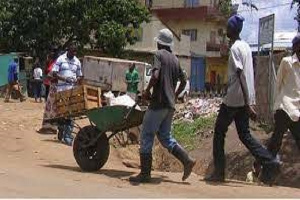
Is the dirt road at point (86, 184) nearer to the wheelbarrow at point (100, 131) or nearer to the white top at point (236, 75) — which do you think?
the wheelbarrow at point (100, 131)

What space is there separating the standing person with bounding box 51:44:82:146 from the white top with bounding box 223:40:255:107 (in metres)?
4.62

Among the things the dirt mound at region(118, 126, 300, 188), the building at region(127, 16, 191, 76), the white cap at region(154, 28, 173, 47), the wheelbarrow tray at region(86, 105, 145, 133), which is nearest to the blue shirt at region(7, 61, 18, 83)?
the dirt mound at region(118, 126, 300, 188)

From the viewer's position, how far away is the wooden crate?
10133 mm

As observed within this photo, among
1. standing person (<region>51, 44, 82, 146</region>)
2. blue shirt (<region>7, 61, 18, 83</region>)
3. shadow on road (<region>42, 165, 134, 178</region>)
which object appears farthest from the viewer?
blue shirt (<region>7, 61, 18, 83</region>)

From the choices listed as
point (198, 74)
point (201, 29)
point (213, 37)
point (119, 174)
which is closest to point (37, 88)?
point (119, 174)

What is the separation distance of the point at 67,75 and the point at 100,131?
339cm

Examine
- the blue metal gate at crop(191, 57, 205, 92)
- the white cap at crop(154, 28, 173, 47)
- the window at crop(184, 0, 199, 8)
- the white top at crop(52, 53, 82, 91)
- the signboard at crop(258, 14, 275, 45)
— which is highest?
the window at crop(184, 0, 199, 8)

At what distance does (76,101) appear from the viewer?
1022cm

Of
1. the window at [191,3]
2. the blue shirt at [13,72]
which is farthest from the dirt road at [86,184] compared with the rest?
the window at [191,3]

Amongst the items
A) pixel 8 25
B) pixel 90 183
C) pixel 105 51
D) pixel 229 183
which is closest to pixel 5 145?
pixel 90 183

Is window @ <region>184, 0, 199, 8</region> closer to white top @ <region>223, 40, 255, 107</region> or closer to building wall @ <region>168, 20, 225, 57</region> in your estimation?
building wall @ <region>168, 20, 225, 57</region>

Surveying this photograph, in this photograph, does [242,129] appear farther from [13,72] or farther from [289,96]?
[13,72]

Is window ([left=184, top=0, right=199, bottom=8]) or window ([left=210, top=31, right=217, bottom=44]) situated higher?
window ([left=184, top=0, right=199, bottom=8])

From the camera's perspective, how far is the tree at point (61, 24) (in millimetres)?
35062
